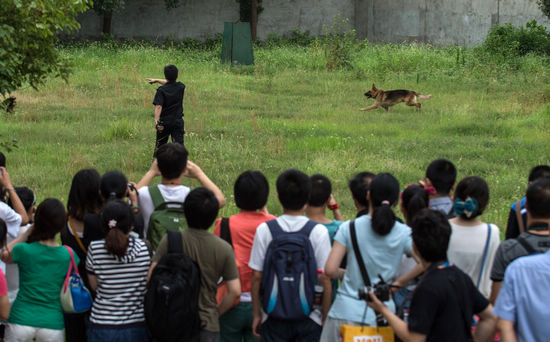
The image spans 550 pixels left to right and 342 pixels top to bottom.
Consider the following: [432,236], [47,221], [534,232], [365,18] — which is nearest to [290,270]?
[432,236]

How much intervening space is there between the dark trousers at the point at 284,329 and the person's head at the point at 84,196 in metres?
1.48

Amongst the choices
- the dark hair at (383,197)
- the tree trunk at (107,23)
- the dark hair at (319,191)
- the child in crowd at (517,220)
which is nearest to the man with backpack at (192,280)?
the dark hair at (319,191)

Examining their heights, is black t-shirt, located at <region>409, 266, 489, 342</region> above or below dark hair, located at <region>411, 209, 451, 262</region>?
below

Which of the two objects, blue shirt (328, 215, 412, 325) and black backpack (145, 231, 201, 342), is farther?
blue shirt (328, 215, 412, 325)

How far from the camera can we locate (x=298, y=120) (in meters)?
14.6

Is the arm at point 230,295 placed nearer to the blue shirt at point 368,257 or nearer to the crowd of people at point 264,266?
the crowd of people at point 264,266

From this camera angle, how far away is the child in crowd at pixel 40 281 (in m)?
4.15

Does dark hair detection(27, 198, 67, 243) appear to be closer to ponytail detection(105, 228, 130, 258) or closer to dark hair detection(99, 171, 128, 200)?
ponytail detection(105, 228, 130, 258)

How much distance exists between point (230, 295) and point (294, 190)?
2.48 feet

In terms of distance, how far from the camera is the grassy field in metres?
10.8

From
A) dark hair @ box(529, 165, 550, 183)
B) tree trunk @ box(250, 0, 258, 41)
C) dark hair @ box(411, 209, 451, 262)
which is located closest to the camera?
dark hair @ box(411, 209, 451, 262)

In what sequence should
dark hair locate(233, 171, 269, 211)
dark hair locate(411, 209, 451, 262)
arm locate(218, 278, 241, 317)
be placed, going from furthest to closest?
1. dark hair locate(233, 171, 269, 211)
2. arm locate(218, 278, 241, 317)
3. dark hair locate(411, 209, 451, 262)

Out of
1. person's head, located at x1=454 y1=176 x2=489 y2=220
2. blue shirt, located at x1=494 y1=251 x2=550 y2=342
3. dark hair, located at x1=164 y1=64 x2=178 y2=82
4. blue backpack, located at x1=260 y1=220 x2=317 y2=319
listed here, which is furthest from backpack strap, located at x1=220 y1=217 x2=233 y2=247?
dark hair, located at x1=164 y1=64 x2=178 y2=82

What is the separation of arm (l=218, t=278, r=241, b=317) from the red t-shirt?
31 centimetres
